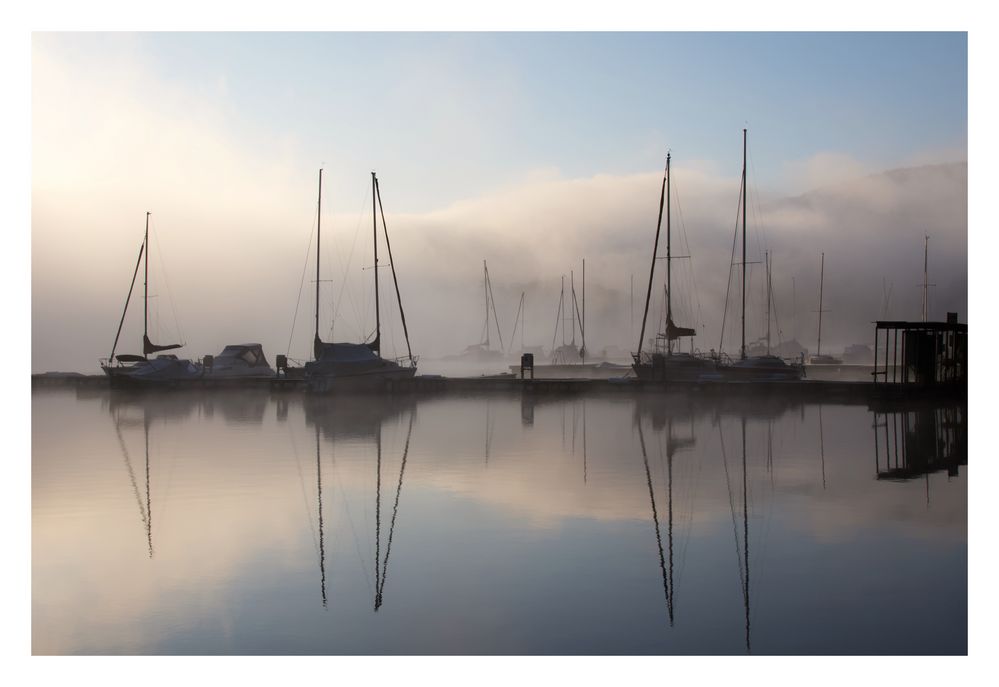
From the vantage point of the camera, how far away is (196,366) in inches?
2464

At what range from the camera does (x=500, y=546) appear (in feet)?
44.5

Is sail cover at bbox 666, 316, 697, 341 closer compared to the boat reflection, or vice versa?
the boat reflection

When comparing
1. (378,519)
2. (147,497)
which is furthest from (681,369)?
(378,519)

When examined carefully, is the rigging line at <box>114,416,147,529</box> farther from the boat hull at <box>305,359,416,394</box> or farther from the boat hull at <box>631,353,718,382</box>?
the boat hull at <box>631,353,718,382</box>

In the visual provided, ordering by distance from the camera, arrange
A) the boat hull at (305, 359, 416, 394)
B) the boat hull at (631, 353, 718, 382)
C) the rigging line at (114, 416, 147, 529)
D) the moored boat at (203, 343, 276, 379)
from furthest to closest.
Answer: the moored boat at (203, 343, 276, 379), the boat hull at (631, 353, 718, 382), the boat hull at (305, 359, 416, 394), the rigging line at (114, 416, 147, 529)

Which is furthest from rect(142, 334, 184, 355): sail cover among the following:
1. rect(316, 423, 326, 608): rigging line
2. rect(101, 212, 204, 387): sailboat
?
rect(316, 423, 326, 608): rigging line

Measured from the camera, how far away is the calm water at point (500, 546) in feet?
31.9

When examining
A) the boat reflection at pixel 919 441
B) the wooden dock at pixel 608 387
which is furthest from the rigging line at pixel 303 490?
the wooden dock at pixel 608 387

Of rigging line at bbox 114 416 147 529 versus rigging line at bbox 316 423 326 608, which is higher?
rigging line at bbox 316 423 326 608

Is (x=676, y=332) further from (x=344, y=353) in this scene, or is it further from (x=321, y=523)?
(x=321, y=523)

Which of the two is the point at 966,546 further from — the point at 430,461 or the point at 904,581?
the point at 430,461

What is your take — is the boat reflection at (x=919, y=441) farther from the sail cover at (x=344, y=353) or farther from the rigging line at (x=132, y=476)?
the sail cover at (x=344, y=353)

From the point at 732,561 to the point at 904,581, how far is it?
2251mm

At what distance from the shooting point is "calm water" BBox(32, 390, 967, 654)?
973 cm
